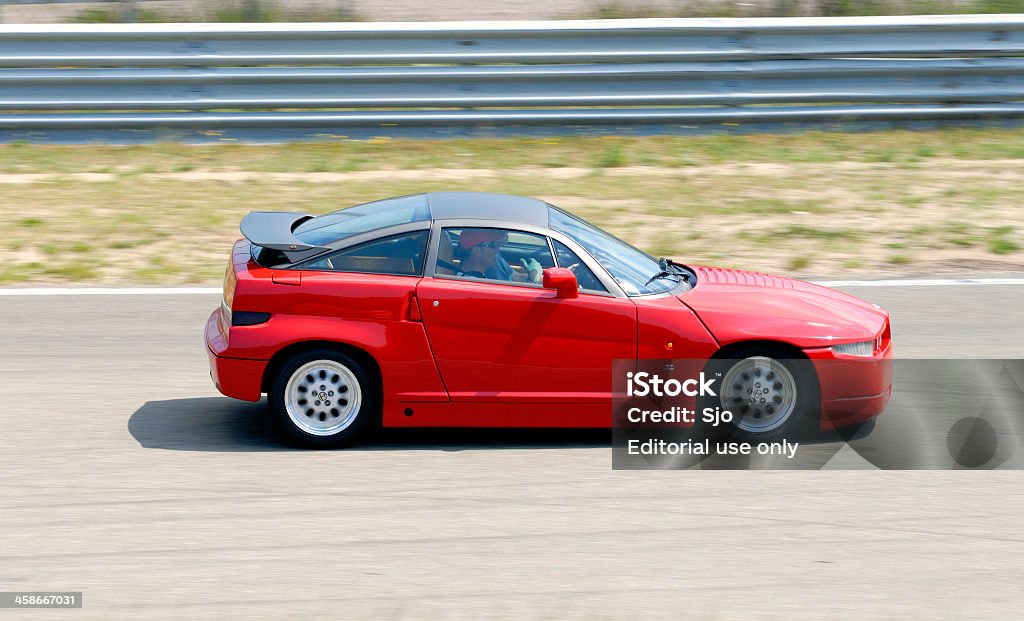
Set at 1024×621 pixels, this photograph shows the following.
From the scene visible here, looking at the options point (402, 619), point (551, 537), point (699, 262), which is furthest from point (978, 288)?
point (402, 619)

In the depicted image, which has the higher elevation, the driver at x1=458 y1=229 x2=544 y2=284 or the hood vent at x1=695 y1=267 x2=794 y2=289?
the driver at x1=458 y1=229 x2=544 y2=284

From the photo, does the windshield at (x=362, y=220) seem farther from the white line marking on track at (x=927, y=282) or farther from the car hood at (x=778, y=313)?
the white line marking on track at (x=927, y=282)

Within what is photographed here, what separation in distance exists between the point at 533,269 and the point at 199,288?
428cm

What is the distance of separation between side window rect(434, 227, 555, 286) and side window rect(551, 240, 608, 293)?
6 cm

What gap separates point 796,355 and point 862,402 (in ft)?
1.64

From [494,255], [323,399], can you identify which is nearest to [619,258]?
[494,255]

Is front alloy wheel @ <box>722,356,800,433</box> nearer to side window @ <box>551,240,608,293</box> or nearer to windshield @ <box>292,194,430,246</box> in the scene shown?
side window @ <box>551,240,608,293</box>

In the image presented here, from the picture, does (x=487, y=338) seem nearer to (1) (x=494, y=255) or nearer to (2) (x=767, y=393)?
(1) (x=494, y=255)

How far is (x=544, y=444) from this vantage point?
22.0 ft

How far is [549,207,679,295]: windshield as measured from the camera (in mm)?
6629

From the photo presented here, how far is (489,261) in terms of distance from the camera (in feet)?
21.5

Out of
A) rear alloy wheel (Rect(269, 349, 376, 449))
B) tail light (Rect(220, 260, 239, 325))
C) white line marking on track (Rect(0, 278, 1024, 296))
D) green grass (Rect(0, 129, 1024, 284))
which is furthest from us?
green grass (Rect(0, 129, 1024, 284))

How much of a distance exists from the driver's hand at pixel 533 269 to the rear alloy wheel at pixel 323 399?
1036mm
